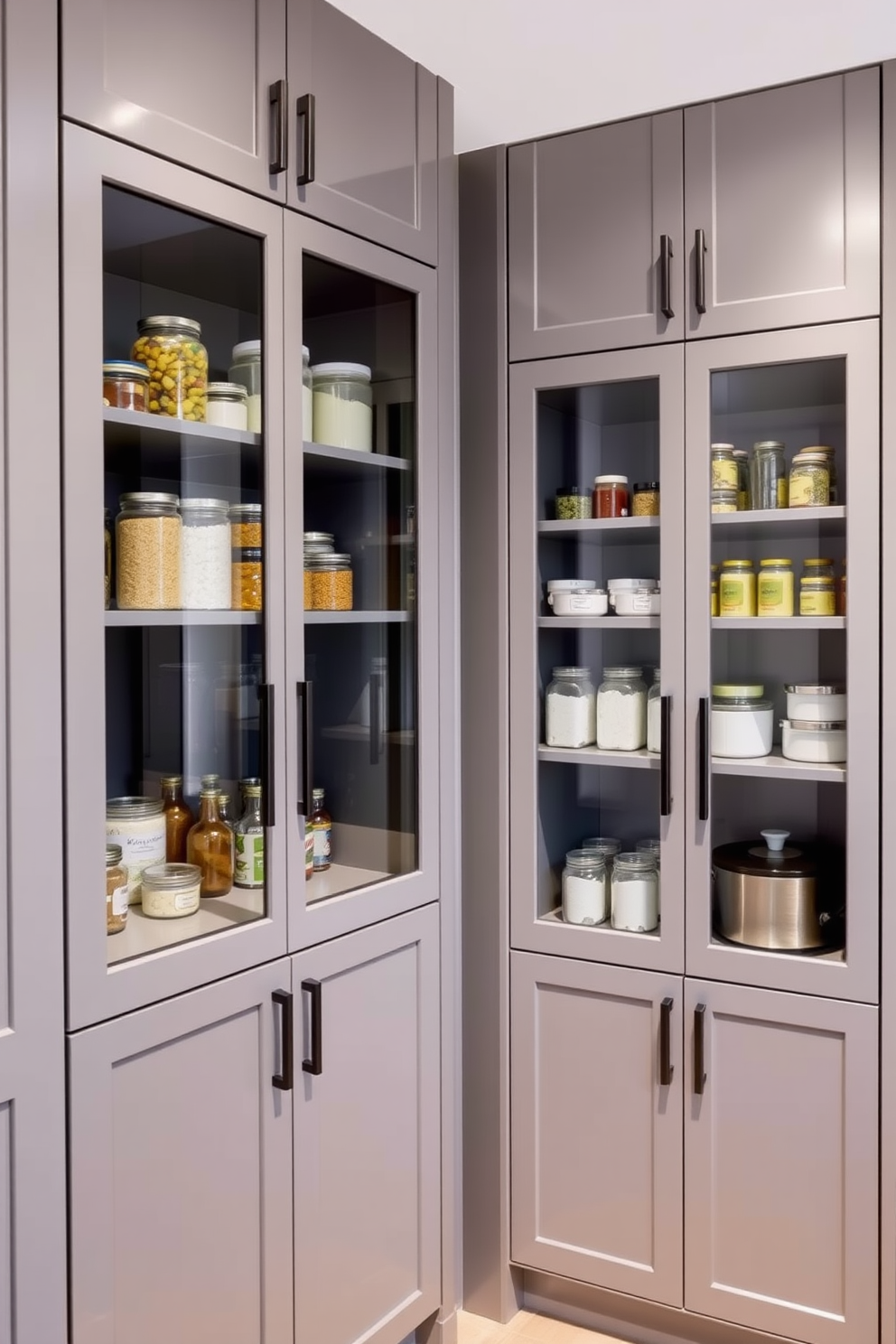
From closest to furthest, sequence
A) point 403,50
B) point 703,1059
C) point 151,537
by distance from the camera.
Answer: point 151,537 < point 403,50 < point 703,1059

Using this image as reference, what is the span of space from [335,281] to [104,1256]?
1501 mm

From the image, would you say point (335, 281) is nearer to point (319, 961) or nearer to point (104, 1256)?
point (319, 961)

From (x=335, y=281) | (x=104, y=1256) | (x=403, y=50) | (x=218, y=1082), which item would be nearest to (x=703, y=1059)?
(x=218, y=1082)

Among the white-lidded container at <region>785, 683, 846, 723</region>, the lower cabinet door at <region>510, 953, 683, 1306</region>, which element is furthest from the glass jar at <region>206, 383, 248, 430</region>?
the lower cabinet door at <region>510, 953, 683, 1306</region>

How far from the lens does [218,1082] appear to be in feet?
5.38

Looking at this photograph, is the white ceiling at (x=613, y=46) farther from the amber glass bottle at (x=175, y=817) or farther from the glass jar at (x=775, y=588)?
the amber glass bottle at (x=175, y=817)

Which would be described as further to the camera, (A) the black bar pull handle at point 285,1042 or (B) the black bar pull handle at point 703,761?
(B) the black bar pull handle at point 703,761

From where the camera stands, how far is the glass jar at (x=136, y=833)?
5.11 feet

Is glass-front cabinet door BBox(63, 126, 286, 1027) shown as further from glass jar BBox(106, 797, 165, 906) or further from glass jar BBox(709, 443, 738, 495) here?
glass jar BBox(709, 443, 738, 495)

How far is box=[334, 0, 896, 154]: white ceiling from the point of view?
1769 millimetres

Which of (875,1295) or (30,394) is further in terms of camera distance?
(875,1295)

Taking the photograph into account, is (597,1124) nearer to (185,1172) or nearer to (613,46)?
(185,1172)

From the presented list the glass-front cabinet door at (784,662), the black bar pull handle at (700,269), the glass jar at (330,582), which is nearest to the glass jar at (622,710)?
the glass-front cabinet door at (784,662)

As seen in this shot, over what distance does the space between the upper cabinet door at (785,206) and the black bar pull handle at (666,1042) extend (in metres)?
1.28
